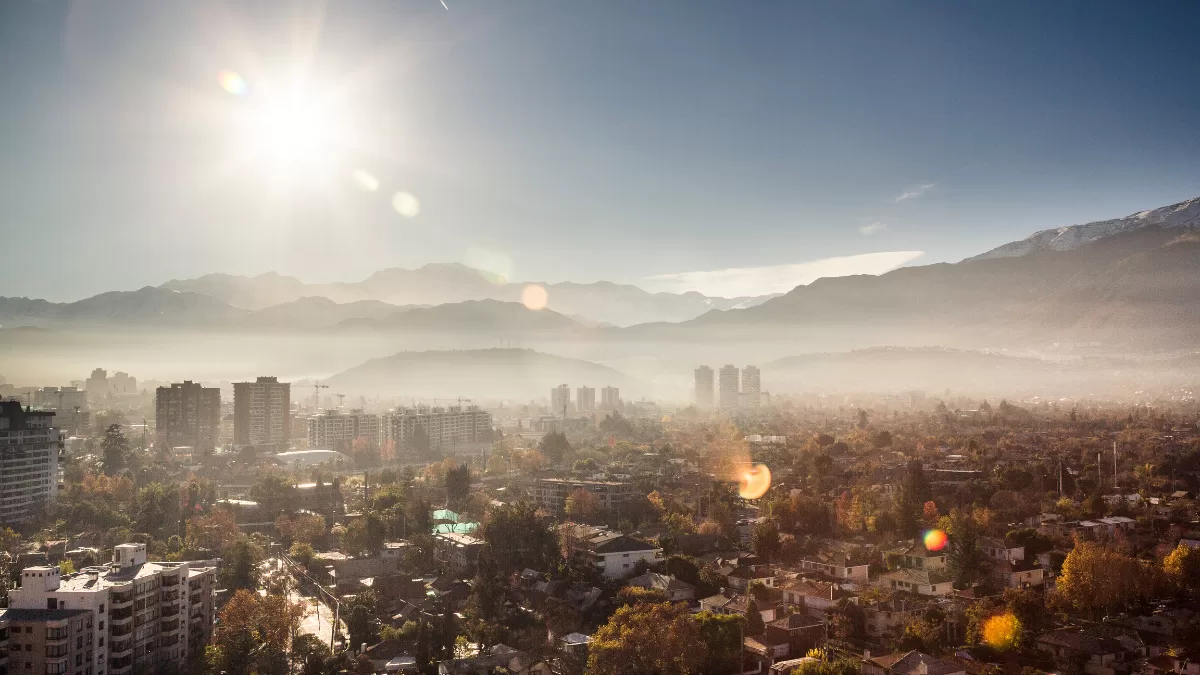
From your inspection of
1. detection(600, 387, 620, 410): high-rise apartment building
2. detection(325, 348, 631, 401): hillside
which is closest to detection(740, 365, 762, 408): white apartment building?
detection(600, 387, 620, 410): high-rise apartment building

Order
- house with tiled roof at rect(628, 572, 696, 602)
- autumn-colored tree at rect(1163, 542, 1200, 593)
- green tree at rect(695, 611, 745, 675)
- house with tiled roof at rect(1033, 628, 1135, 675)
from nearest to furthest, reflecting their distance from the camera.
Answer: house with tiled roof at rect(1033, 628, 1135, 675) → green tree at rect(695, 611, 745, 675) → autumn-colored tree at rect(1163, 542, 1200, 593) → house with tiled roof at rect(628, 572, 696, 602)

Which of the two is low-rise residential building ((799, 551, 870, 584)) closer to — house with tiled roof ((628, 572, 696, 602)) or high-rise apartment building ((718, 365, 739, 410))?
house with tiled roof ((628, 572, 696, 602))

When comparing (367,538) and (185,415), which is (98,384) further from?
(367,538)

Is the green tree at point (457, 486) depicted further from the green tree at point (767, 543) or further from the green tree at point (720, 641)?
the green tree at point (720, 641)

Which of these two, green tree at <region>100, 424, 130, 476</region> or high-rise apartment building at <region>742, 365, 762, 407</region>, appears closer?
green tree at <region>100, 424, 130, 476</region>

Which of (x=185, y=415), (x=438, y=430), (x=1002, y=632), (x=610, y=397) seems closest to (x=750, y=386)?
(x=610, y=397)

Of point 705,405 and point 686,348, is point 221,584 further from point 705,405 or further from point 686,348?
point 686,348
